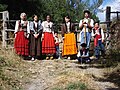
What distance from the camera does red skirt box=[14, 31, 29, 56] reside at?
41.8ft

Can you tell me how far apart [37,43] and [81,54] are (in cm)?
176

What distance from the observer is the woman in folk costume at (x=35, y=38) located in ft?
41.4

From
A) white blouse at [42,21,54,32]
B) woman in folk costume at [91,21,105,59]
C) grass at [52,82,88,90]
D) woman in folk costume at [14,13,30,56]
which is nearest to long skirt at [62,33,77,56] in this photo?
white blouse at [42,21,54,32]

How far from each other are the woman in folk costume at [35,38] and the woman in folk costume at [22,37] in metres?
0.17

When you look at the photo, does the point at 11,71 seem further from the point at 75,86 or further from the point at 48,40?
the point at 48,40

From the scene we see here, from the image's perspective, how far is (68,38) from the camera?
42.9ft

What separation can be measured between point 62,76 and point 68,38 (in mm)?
4219

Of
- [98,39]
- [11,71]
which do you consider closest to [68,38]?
[98,39]

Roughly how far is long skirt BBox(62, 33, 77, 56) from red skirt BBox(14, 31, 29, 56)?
1.37m

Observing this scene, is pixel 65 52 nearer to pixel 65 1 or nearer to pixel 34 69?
pixel 34 69

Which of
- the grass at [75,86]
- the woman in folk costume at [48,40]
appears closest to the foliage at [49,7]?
the woman in folk costume at [48,40]

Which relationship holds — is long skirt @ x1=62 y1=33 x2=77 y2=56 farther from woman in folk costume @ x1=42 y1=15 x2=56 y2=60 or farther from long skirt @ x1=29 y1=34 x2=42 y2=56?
long skirt @ x1=29 y1=34 x2=42 y2=56

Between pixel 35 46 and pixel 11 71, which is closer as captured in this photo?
pixel 11 71

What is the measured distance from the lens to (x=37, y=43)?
42.3ft
